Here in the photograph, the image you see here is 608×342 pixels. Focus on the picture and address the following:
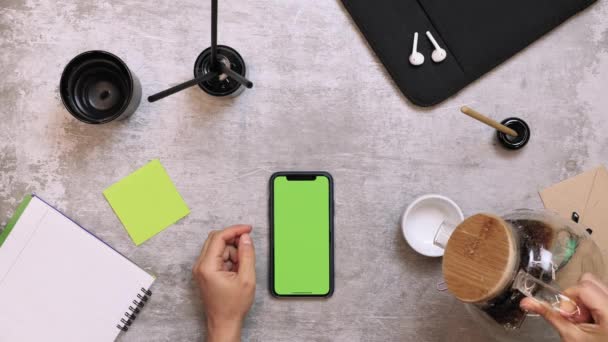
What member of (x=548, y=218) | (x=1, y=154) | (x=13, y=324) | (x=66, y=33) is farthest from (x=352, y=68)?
(x=13, y=324)

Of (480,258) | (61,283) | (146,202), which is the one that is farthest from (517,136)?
(61,283)

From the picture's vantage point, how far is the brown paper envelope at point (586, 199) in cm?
87

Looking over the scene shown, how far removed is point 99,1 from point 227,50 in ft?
0.84

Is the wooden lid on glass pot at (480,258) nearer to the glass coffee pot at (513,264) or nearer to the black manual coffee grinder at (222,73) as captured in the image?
the glass coffee pot at (513,264)

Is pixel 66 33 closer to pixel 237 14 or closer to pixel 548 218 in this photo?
pixel 237 14

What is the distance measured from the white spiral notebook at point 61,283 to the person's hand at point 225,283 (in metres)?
0.13

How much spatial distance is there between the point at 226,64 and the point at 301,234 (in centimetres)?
33

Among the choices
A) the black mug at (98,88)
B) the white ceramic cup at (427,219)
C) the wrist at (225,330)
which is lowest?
the wrist at (225,330)

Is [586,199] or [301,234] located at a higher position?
[586,199]

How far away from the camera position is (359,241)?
89cm

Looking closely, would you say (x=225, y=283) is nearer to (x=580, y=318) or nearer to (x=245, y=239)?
(x=245, y=239)

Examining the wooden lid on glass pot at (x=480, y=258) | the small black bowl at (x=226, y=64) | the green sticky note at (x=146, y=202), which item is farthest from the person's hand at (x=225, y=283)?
the wooden lid on glass pot at (x=480, y=258)

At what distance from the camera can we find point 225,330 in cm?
84

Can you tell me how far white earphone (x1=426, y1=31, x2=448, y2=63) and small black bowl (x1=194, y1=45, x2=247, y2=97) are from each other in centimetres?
34
